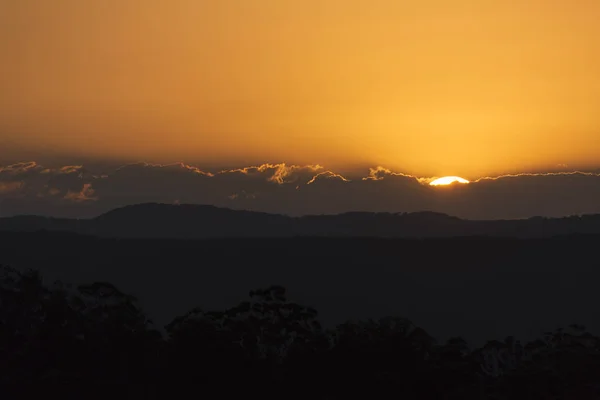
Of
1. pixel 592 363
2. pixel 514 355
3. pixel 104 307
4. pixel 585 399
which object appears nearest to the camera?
pixel 585 399

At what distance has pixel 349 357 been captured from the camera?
262ft

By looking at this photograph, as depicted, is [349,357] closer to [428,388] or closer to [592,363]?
[428,388]

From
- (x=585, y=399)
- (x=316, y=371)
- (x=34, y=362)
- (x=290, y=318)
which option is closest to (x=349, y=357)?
(x=316, y=371)

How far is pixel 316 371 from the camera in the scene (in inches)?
3125

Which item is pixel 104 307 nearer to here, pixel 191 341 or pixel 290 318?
pixel 191 341

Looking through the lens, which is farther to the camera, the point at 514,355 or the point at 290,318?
the point at 514,355

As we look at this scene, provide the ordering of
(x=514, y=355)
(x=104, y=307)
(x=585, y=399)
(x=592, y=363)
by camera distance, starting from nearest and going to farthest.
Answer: (x=585, y=399) → (x=592, y=363) → (x=104, y=307) → (x=514, y=355)

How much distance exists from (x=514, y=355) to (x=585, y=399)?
27840mm

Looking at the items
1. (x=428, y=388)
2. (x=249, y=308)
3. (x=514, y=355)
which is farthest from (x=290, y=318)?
→ (x=514, y=355)

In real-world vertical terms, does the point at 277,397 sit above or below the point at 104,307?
below

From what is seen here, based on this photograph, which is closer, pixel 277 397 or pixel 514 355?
pixel 277 397

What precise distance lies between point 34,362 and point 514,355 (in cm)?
5294

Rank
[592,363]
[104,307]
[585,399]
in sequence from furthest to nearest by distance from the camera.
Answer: [104,307] < [592,363] < [585,399]

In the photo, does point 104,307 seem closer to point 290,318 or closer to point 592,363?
point 290,318
